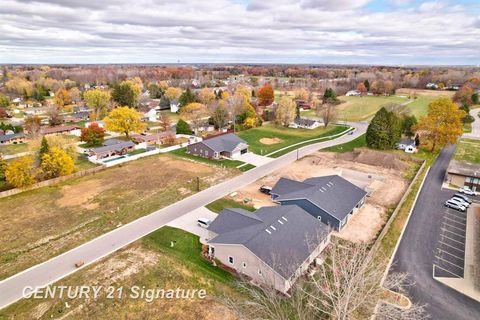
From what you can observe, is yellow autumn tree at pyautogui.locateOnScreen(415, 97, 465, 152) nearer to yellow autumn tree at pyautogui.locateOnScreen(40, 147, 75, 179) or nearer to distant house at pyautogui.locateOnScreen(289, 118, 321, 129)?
distant house at pyautogui.locateOnScreen(289, 118, 321, 129)

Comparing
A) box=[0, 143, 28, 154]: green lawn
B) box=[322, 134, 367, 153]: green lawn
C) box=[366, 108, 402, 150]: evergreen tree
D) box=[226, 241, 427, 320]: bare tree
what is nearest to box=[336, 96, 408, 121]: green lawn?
box=[322, 134, 367, 153]: green lawn

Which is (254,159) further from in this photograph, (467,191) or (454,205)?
(467,191)

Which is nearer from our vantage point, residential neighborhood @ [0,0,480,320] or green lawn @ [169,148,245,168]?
residential neighborhood @ [0,0,480,320]

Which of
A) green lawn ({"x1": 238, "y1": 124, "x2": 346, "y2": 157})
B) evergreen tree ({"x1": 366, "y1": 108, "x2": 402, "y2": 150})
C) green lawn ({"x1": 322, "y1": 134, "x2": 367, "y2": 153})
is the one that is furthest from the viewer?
green lawn ({"x1": 238, "y1": 124, "x2": 346, "y2": 157})

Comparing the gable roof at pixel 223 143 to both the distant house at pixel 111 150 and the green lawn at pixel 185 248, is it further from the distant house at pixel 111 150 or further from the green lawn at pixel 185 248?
the green lawn at pixel 185 248

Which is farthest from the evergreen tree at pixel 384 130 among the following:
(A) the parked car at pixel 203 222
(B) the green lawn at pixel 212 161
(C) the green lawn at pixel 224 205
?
(A) the parked car at pixel 203 222

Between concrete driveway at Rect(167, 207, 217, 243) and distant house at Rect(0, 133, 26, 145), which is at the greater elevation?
distant house at Rect(0, 133, 26, 145)

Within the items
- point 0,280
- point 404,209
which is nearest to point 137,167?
point 0,280

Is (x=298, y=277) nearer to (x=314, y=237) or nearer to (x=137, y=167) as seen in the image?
(x=314, y=237)
